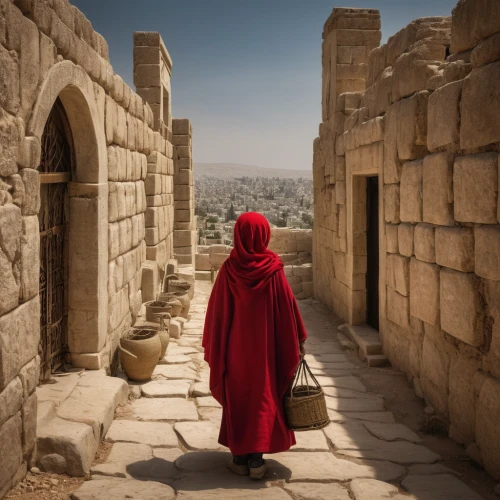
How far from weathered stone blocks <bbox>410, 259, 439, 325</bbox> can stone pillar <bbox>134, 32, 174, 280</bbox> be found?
15.8 ft

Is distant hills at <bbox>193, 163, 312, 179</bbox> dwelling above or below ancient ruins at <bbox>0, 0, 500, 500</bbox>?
above

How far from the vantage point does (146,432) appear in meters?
5.00

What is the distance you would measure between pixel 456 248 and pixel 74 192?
3.40 metres

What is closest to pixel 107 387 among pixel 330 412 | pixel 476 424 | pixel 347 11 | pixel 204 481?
pixel 204 481

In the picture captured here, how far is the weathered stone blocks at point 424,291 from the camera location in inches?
213

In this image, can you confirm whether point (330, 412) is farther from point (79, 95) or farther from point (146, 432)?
point (79, 95)

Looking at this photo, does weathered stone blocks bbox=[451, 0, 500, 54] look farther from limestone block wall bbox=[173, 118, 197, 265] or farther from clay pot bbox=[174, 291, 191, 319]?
limestone block wall bbox=[173, 118, 197, 265]

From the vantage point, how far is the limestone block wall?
44.3 feet

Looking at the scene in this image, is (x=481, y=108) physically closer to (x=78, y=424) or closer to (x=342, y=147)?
(x=78, y=424)

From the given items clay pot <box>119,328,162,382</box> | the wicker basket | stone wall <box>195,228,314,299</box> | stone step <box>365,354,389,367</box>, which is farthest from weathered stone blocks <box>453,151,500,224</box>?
stone wall <box>195,228,314,299</box>

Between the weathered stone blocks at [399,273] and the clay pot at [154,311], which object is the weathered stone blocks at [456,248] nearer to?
the weathered stone blocks at [399,273]

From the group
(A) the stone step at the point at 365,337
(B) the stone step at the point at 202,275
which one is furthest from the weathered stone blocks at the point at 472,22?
(B) the stone step at the point at 202,275

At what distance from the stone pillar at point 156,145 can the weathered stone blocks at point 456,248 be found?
18.0ft

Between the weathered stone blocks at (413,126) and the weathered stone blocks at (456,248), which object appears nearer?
the weathered stone blocks at (456,248)
